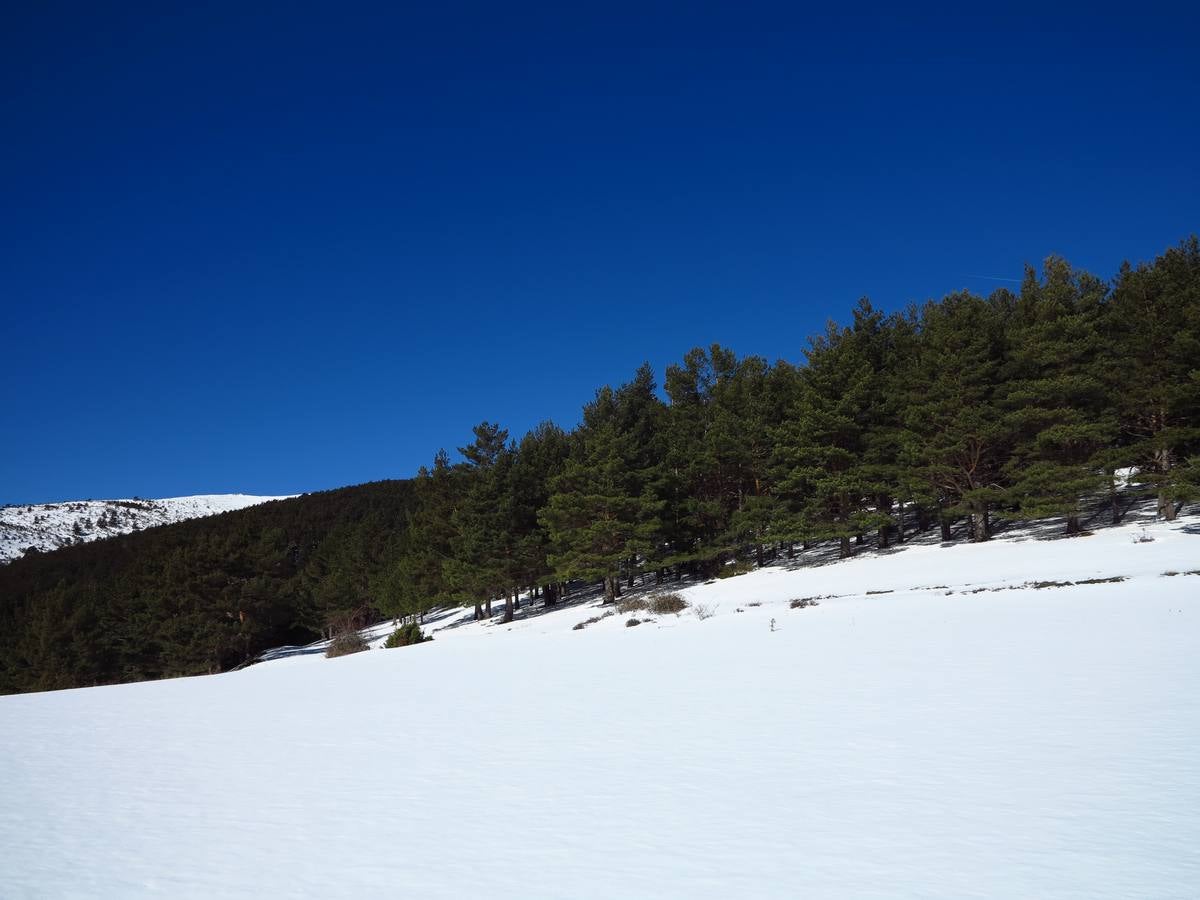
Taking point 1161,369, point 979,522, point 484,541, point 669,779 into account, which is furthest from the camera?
point 484,541

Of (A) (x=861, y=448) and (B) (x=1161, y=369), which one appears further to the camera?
(A) (x=861, y=448)

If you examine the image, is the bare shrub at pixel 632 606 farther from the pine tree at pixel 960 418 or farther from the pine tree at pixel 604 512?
the pine tree at pixel 960 418

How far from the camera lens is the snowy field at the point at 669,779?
Result: 451cm

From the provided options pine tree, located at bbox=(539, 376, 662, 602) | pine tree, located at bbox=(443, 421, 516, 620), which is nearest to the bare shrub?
pine tree, located at bbox=(539, 376, 662, 602)

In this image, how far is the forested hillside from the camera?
29484 mm

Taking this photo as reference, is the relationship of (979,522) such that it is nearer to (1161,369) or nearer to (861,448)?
(861,448)

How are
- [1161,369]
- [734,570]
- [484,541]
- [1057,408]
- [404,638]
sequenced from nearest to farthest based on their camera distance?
[1161,369]
[1057,408]
[404,638]
[734,570]
[484,541]

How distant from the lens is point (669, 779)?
21.2 ft

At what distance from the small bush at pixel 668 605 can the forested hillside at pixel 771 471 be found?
26.8 ft

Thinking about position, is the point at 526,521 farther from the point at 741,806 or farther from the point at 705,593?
the point at 741,806

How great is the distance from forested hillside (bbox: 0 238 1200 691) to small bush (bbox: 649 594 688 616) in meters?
8.18

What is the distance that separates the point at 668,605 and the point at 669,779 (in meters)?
22.2

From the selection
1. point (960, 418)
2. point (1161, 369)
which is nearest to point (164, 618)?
point (960, 418)

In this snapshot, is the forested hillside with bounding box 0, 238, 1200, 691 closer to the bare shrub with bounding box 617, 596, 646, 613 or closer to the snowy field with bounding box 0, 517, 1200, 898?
the bare shrub with bounding box 617, 596, 646, 613
